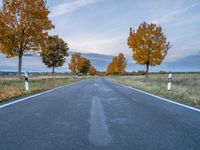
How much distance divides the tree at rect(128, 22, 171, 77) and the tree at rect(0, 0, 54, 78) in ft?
52.2

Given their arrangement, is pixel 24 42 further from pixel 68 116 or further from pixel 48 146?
pixel 48 146

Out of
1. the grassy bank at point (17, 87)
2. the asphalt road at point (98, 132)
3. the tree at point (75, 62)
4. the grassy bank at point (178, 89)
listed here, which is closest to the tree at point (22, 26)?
the grassy bank at point (17, 87)

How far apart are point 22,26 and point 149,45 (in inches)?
784

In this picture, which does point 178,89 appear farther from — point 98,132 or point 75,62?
point 75,62

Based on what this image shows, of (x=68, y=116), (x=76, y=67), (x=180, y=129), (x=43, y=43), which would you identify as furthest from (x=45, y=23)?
(x=76, y=67)

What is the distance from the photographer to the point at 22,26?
2320 cm

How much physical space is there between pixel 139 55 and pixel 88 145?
33107 mm

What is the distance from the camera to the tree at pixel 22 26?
22750 mm

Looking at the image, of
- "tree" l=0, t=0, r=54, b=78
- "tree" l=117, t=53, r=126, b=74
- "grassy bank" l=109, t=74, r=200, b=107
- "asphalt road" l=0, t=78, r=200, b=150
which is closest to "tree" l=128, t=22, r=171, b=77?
"grassy bank" l=109, t=74, r=200, b=107

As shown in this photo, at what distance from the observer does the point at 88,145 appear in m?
3.19

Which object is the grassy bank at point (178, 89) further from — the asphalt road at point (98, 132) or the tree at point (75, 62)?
the tree at point (75, 62)

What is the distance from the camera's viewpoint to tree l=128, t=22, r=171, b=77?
34719 mm

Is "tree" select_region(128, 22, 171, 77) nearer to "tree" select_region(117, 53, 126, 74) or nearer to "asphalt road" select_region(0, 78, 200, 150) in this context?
"asphalt road" select_region(0, 78, 200, 150)

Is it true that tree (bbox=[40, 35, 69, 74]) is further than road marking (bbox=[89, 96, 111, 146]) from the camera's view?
Yes
